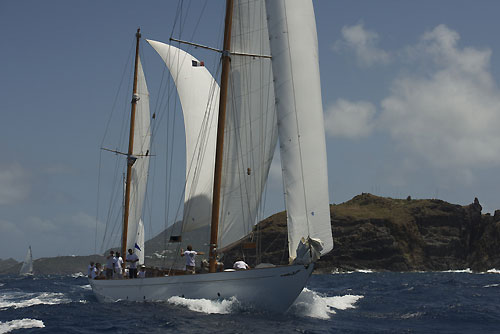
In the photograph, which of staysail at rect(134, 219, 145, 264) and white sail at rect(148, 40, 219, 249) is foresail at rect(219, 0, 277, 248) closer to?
white sail at rect(148, 40, 219, 249)

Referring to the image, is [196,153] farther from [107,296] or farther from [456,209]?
[456,209]

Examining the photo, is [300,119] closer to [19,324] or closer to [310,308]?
[310,308]

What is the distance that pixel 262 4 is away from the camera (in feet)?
82.7

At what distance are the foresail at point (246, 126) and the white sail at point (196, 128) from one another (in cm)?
243

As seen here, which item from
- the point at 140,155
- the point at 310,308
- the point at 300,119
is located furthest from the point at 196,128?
the point at 310,308

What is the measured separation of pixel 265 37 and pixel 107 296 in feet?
47.1

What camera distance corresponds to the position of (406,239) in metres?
127

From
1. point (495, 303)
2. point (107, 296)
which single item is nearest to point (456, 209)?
point (495, 303)

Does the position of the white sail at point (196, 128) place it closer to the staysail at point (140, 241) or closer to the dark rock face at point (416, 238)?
the staysail at point (140, 241)

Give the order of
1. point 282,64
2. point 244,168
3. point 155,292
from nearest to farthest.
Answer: point 282,64
point 155,292
point 244,168

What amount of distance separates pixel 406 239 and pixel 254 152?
10898 cm

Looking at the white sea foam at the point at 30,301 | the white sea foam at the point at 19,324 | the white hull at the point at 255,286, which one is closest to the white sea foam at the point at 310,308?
the white hull at the point at 255,286

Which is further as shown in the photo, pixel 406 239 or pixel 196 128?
pixel 406 239

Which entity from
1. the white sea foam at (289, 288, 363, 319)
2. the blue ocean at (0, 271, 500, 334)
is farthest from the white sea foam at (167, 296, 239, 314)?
the white sea foam at (289, 288, 363, 319)
